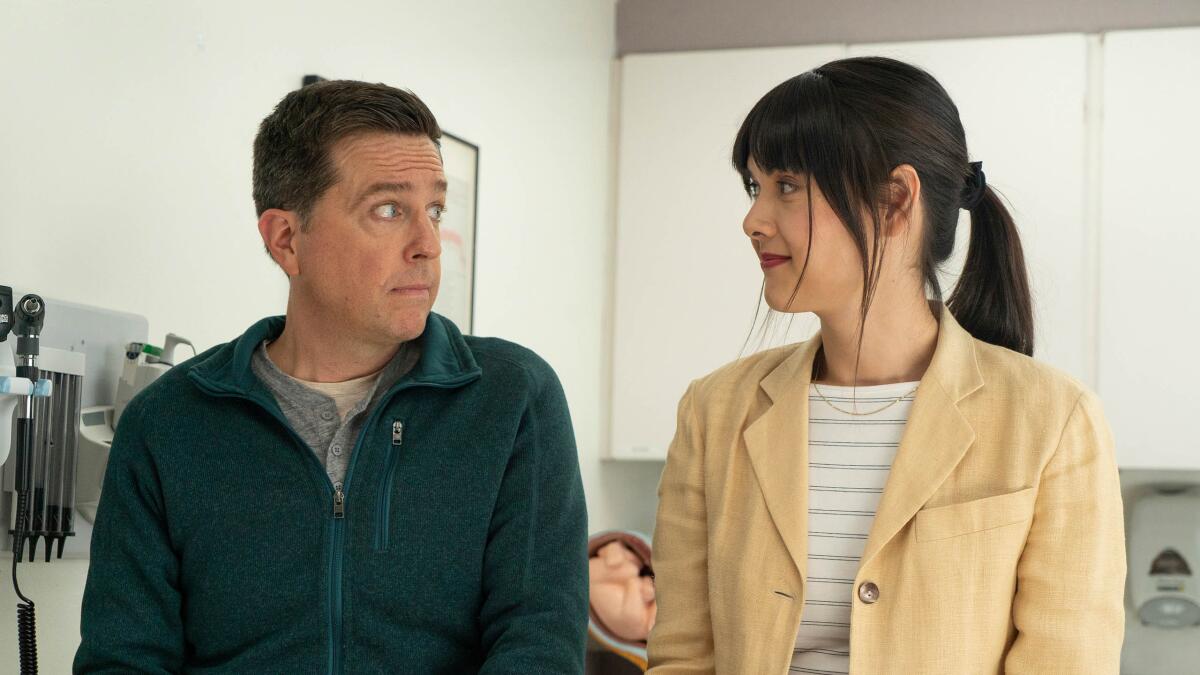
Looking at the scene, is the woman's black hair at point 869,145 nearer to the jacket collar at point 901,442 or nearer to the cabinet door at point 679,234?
the jacket collar at point 901,442

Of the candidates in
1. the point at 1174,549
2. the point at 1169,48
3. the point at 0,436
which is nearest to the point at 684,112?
the point at 1169,48

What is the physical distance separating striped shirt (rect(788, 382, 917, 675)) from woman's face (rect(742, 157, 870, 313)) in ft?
0.41

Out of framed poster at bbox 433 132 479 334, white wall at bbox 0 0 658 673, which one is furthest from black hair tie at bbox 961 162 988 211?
framed poster at bbox 433 132 479 334

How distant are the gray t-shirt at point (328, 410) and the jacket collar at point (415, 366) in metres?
0.03

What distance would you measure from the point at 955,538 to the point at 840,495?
15 centimetres

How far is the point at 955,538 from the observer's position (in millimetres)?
1430

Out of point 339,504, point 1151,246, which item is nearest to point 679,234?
point 1151,246

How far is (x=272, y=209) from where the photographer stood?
1.65 meters

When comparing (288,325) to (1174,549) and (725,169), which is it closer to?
(725,169)

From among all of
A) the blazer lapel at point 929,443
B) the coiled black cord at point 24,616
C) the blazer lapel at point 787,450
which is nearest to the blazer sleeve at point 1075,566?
the blazer lapel at point 929,443

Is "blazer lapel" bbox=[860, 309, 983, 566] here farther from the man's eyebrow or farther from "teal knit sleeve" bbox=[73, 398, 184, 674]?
"teal knit sleeve" bbox=[73, 398, 184, 674]

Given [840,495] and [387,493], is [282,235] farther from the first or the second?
[840,495]

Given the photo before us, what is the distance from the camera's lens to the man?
1.49m

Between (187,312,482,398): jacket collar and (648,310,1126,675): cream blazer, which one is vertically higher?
(187,312,482,398): jacket collar
